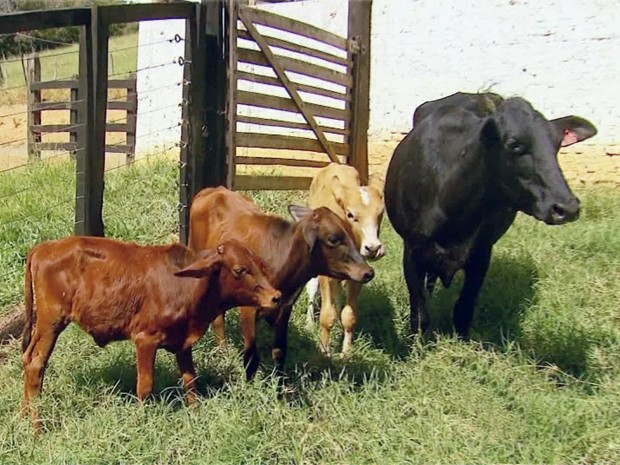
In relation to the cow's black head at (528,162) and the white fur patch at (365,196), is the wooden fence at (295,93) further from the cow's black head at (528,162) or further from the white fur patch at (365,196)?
the cow's black head at (528,162)

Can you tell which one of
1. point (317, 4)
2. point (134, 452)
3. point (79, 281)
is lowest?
point (134, 452)

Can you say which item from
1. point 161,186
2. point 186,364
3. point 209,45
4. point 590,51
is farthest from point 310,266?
point 590,51

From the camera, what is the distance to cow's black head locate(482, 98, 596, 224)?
17.1ft

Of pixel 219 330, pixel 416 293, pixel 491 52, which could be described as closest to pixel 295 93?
pixel 491 52

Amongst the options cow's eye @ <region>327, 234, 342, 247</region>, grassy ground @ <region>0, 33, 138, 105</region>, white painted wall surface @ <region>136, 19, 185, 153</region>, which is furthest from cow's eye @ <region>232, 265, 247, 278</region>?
grassy ground @ <region>0, 33, 138, 105</region>

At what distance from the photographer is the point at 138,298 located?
16.4ft

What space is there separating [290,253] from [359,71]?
19.4 feet

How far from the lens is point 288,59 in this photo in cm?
935

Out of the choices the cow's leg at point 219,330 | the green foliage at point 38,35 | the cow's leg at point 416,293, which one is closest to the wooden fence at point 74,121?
the cow's leg at point 219,330

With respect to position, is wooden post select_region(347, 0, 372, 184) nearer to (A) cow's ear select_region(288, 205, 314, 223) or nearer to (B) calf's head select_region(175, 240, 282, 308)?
(A) cow's ear select_region(288, 205, 314, 223)

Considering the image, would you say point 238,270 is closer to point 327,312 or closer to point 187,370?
point 187,370

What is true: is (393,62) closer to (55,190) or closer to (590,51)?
(590,51)

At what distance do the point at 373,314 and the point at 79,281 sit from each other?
272cm

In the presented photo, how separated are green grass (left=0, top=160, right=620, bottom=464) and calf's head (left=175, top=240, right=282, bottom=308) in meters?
0.51
